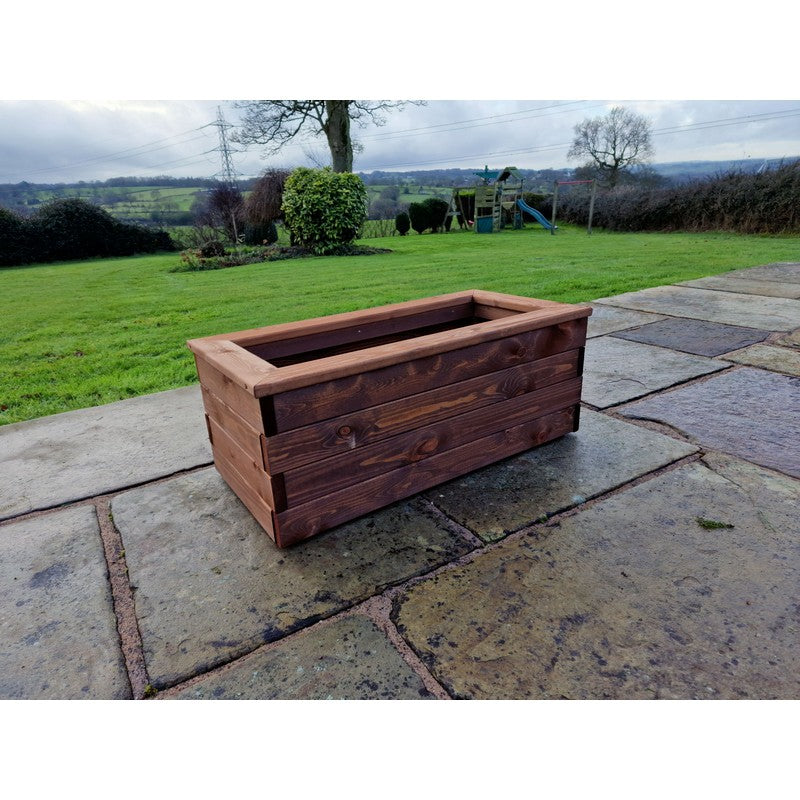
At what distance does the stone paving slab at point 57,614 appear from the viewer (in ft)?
4.31

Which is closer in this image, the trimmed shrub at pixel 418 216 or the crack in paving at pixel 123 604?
the crack in paving at pixel 123 604

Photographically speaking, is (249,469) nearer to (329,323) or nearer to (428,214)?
(329,323)

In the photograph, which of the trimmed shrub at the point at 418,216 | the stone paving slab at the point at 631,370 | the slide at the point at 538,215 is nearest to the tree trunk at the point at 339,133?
the trimmed shrub at the point at 418,216

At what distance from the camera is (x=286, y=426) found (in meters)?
1.62

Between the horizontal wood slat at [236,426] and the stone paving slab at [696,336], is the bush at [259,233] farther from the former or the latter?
the horizontal wood slat at [236,426]

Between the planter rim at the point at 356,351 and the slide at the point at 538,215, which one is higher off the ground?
the planter rim at the point at 356,351

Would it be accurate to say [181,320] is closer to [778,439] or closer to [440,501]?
[440,501]

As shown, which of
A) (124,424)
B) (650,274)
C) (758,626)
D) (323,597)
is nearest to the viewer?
(758,626)

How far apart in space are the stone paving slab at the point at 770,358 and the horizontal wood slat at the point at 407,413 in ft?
5.22

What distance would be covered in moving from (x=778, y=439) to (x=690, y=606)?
124 centimetres

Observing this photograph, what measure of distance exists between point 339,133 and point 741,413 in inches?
709

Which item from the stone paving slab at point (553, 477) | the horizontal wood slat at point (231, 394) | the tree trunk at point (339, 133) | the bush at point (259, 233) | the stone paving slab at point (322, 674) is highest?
the tree trunk at point (339, 133)

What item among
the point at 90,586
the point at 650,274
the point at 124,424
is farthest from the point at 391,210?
the point at 90,586

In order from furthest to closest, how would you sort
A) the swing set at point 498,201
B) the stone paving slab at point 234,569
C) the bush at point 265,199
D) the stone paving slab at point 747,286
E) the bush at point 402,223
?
the bush at point 402,223
the bush at point 265,199
the swing set at point 498,201
the stone paving slab at point 747,286
the stone paving slab at point 234,569
